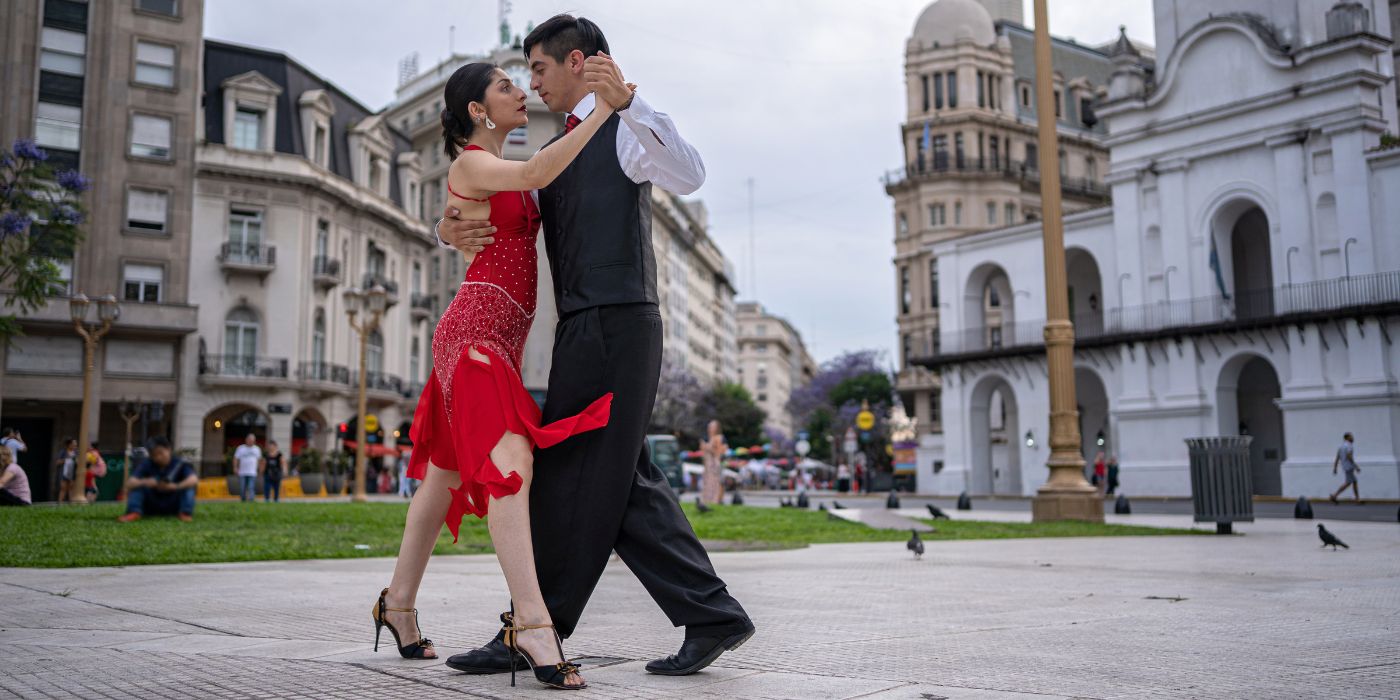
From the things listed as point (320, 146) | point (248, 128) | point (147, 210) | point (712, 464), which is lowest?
point (712, 464)

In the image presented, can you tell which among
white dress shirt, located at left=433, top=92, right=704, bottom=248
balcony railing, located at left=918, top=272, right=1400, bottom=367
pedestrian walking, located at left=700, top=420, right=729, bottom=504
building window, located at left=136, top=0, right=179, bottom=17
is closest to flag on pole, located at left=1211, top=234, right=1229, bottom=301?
balcony railing, located at left=918, top=272, right=1400, bottom=367

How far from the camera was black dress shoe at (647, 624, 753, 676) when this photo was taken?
10.6 ft

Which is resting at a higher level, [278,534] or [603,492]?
[603,492]

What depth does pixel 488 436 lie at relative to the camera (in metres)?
3.25

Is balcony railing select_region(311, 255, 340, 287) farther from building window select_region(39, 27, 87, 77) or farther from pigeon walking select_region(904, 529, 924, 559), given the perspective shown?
pigeon walking select_region(904, 529, 924, 559)

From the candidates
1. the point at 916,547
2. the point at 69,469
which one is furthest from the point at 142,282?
the point at 916,547

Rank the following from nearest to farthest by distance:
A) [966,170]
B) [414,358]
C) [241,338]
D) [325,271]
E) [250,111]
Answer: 1. [241,338]
2. [250,111]
3. [325,271]
4. [414,358]
5. [966,170]

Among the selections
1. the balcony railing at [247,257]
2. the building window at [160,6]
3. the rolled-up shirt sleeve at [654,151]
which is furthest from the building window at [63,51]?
the rolled-up shirt sleeve at [654,151]

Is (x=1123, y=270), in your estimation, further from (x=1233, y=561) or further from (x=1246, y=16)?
(x=1233, y=561)

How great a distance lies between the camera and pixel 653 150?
3.24 metres

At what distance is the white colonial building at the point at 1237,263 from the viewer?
31438 millimetres

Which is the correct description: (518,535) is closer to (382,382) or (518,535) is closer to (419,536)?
(419,536)

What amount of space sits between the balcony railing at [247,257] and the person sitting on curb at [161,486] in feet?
100.0

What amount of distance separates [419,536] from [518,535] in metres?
0.58
